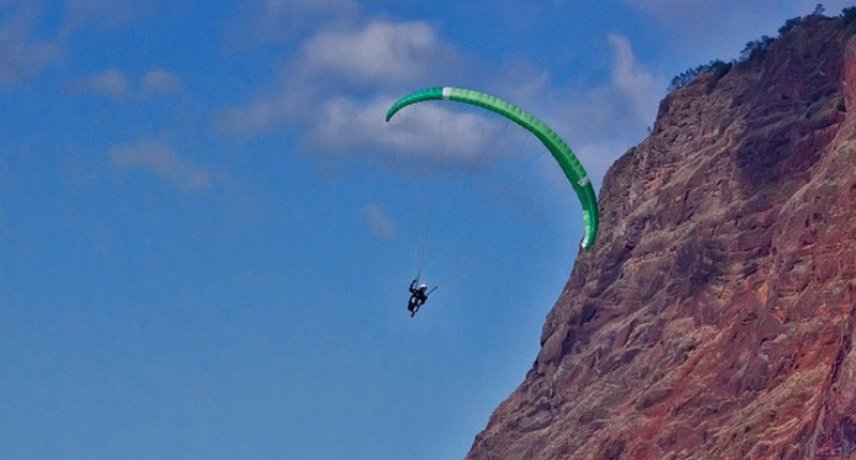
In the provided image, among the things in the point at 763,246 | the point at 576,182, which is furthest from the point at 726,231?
the point at 576,182

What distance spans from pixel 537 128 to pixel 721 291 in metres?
80.0

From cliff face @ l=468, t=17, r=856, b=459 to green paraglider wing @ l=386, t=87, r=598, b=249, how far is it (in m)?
49.6

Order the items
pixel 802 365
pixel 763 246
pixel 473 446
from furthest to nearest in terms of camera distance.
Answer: pixel 473 446 → pixel 763 246 → pixel 802 365

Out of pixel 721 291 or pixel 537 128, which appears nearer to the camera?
pixel 537 128

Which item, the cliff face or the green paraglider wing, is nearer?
the green paraglider wing

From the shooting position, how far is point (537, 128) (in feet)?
262

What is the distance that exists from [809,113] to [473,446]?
145 ft

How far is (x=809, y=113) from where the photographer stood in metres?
160

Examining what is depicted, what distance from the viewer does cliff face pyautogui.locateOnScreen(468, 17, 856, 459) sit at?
14088 centimetres

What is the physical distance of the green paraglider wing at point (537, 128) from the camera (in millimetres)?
79062

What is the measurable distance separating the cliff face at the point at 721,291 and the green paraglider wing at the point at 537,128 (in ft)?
163

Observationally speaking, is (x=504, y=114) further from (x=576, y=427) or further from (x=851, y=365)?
(x=576, y=427)

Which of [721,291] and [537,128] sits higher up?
[721,291]

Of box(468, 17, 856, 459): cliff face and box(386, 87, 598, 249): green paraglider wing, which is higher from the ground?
box(468, 17, 856, 459): cliff face
